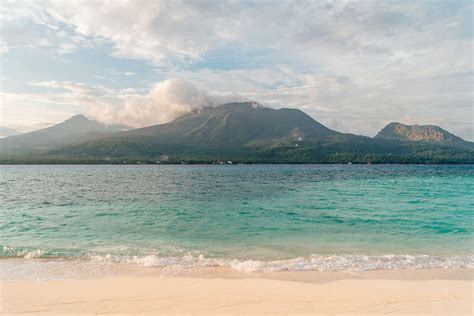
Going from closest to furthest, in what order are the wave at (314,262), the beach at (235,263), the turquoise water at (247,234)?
the beach at (235,263) < the wave at (314,262) < the turquoise water at (247,234)

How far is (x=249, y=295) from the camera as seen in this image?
783 cm

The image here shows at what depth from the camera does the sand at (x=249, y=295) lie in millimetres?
7031

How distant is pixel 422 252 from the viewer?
496 inches

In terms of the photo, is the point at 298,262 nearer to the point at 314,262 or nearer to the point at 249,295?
the point at 314,262

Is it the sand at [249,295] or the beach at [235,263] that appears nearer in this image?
the sand at [249,295]

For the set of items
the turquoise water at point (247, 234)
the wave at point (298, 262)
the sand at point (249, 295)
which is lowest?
the turquoise water at point (247, 234)

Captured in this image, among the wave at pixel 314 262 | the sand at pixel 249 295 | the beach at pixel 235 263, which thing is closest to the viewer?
the sand at pixel 249 295

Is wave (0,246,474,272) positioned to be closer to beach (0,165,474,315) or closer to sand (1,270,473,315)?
beach (0,165,474,315)

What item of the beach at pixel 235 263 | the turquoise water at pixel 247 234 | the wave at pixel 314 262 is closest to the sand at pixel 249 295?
the beach at pixel 235 263

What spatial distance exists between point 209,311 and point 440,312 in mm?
5486

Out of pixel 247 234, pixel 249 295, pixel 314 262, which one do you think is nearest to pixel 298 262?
pixel 314 262

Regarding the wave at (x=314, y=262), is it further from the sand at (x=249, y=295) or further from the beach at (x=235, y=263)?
the sand at (x=249, y=295)

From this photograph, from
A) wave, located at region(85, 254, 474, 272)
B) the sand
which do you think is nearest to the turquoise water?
wave, located at region(85, 254, 474, 272)

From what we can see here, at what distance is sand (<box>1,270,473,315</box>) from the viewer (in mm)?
7031
